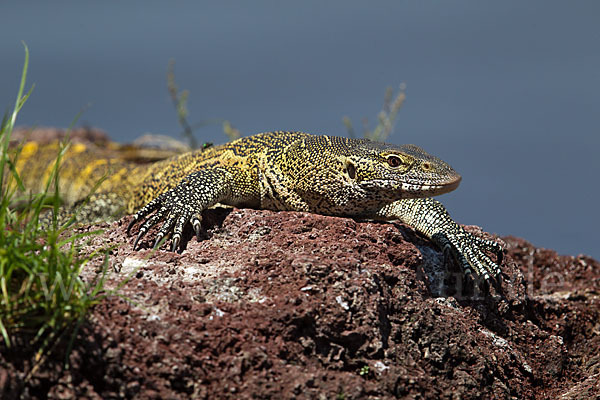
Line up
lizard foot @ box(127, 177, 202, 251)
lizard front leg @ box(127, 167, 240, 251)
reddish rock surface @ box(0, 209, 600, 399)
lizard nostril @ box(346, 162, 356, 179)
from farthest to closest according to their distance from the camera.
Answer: lizard nostril @ box(346, 162, 356, 179)
lizard front leg @ box(127, 167, 240, 251)
lizard foot @ box(127, 177, 202, 251)
reddish rock surface @ box(0, 209, 600, 399)

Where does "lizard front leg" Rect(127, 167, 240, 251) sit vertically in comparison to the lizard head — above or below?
below

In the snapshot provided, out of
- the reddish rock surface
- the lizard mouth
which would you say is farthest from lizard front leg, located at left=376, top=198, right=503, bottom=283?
the lizard mouth

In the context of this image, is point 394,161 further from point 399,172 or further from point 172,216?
point 172,216

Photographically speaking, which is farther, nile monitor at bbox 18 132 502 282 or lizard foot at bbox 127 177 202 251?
nile monitor at bbox 18 132 502 282

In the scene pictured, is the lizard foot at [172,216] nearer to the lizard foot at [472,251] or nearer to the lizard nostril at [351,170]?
the lizard nostril at [351,170]

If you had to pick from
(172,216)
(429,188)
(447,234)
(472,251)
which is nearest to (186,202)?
(172,216)

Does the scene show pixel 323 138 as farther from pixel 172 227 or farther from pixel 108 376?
pixel 108 376

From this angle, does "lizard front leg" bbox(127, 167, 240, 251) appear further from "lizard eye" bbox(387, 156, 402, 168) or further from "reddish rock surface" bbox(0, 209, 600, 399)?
"lizard eye" bbox(387, 156, 402, 168)
